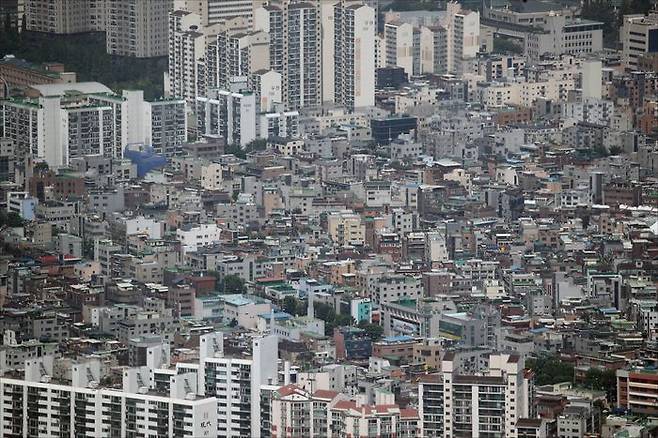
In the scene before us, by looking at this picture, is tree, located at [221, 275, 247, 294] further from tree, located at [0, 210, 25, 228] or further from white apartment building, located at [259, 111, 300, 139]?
white apartment building, located at [259, 111, 300, 139]

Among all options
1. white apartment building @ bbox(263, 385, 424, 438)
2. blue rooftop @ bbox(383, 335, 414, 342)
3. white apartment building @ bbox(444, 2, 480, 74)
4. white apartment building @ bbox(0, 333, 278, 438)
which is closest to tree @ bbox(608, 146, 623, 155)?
white apartment building @ bbox(444, 2, 480, 74)

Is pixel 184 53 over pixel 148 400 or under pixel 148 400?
over

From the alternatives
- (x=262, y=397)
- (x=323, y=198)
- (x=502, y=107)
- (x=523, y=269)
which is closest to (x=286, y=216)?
(x=323, y=198)

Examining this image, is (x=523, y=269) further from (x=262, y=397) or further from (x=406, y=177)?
(x=262, y=397)

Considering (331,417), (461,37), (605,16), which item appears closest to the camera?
(331,417)

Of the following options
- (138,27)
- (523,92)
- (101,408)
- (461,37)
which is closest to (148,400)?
(101,408)

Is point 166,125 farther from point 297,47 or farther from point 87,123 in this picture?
point 297,47

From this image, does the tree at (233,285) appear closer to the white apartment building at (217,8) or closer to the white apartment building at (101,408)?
the white apartment building at (101,408)
